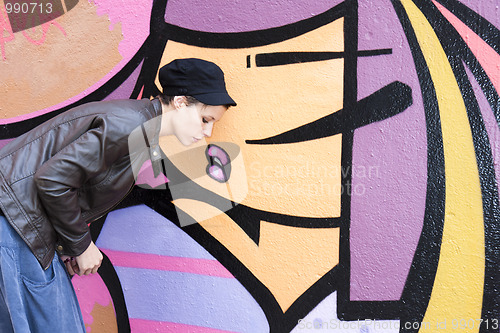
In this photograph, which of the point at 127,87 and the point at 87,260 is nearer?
the point at 87,260

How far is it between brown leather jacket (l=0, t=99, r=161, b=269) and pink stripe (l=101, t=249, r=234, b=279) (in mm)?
560

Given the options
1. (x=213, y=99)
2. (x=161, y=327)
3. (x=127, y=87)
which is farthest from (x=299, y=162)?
(x=161, y=327)

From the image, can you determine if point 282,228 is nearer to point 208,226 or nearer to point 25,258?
point 208,226

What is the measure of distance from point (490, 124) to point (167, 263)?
164 centimetres

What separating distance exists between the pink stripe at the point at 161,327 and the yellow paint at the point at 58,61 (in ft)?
4.02

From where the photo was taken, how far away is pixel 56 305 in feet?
4.81

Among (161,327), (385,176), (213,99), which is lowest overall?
(161,327)

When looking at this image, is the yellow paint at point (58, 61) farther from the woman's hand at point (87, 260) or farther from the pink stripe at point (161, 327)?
the pink stripe at point (161, 327)

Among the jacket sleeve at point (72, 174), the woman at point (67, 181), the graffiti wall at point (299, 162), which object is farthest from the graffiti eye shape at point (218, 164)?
the jacket sleeve at point (72, 174)

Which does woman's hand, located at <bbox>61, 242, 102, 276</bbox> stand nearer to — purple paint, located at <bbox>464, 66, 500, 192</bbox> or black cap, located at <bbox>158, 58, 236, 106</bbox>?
black cap, located at <bbox>158, 58, 236, 106</bbox>

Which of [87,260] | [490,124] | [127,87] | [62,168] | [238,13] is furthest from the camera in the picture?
[127,87]

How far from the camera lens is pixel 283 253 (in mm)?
1921

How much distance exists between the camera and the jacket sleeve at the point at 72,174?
133 centimetres

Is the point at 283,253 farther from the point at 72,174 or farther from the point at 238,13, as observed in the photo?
the point at 238,13
